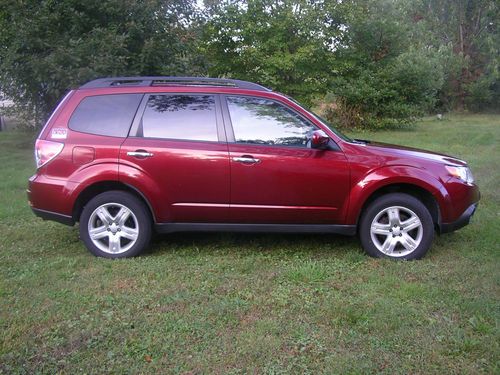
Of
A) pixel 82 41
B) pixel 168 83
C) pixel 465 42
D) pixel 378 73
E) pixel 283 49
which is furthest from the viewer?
pixel 465 42

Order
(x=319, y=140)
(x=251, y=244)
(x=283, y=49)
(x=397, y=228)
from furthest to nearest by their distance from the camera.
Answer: (x=283, y=49) → (x=251, y=244) → (x=397, y=228) → (x=319, y=140)

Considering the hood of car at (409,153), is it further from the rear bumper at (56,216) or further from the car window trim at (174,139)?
the rear bumper at (56,216)

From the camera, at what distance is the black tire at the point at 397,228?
4.96 metres

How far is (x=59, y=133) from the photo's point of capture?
200 inches

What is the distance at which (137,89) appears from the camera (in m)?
5.17

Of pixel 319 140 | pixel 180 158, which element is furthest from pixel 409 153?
pixel 180 158

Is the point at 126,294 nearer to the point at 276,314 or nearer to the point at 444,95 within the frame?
the point at 276,314

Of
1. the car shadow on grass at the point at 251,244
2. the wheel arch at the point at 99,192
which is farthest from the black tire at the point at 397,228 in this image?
the wheel arch at the point at 99,192

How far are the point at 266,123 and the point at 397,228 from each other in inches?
64.3

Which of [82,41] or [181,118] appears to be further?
[82,41]

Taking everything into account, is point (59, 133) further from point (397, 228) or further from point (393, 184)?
point (397, 228)

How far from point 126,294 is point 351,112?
16362mm

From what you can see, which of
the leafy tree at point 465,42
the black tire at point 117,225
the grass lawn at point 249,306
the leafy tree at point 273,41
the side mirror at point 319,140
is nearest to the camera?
the grass lawn at point 249,306

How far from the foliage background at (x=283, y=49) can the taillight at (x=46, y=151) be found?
6.15 metres
